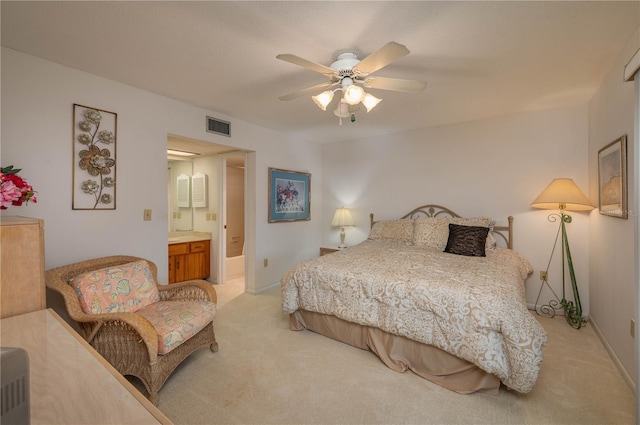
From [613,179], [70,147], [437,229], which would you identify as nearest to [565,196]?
[613,179]

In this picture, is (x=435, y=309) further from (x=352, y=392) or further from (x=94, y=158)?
(x=94, y=158)

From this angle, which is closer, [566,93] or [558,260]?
[566,93]

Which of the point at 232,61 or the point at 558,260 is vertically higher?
the point at 232,61

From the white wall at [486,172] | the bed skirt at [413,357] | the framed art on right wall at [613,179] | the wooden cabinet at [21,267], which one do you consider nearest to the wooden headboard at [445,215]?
the white wall at [486,172]

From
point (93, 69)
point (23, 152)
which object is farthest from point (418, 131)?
point (23, 152)

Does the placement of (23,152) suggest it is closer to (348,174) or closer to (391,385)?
(391,385)

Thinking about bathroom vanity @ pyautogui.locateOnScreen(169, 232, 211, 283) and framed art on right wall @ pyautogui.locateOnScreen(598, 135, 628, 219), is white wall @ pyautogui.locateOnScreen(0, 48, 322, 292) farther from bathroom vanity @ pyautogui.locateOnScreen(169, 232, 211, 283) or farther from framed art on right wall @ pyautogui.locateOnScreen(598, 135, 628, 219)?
framed art on right wall @ pyautogui.locateOnScreen(598, 135, 628, 219)

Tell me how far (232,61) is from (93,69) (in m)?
1.21

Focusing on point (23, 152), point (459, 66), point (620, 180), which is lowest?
point (620, 180)

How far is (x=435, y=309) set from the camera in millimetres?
1971

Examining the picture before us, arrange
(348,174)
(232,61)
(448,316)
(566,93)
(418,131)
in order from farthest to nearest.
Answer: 1. (348,174)
2. (418,131)
3. (566,93)
4. (232,61)
5. (448,316)

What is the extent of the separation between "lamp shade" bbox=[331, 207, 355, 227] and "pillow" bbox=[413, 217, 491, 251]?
3.78 ft

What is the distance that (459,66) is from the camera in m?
2.28

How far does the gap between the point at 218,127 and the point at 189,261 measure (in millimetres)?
2225
